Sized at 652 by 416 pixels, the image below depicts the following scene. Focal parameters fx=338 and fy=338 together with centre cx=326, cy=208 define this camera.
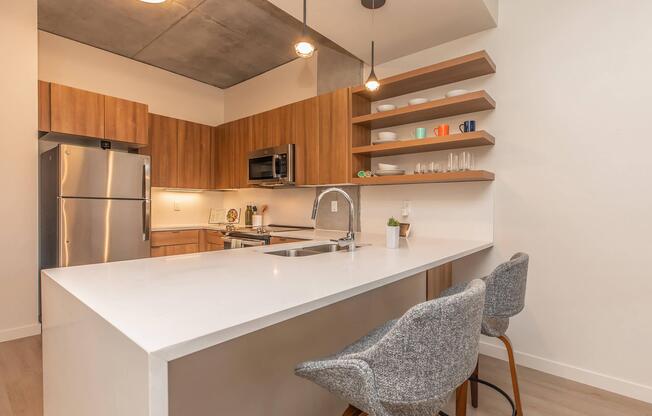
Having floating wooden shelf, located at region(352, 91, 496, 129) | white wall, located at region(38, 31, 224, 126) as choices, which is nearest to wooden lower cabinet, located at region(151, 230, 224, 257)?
white wall, located at region(38, 31, 224, 126)

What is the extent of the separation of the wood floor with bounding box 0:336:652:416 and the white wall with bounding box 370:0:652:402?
113mm

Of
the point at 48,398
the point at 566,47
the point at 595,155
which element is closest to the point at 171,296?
the point at 48,398

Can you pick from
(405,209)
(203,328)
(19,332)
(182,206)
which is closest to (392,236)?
(405,209)

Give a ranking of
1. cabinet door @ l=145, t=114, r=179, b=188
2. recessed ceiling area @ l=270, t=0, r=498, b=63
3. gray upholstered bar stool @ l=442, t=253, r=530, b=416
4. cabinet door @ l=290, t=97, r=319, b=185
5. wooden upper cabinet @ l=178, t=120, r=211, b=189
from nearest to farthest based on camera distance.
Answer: gray upholstered bar stool @ l=442, t=253, r=530, b=416
recessed ceiling area @ l=270, t=0, r=498, b=63
cabinet door @ l=290, t=97, r=319, b=185
cabinet door @ l=145, t=114, r=179, b=188
wooden upper cabinet @ l=178, t=120, r=211, b=189

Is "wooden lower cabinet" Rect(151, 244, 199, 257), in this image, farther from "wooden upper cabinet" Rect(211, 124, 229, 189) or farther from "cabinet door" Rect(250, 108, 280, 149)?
"cabinet door" Rect(250, 108, 280, 149)

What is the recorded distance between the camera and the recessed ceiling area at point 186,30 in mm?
2926

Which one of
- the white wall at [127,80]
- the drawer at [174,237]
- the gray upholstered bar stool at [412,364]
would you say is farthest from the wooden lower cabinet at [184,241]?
the gray upholstered bar stool at [412,364]

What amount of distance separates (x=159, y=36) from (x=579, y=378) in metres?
4.53

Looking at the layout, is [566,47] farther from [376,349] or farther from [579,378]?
[376,349]

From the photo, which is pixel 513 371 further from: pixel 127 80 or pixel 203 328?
pixel 127 80

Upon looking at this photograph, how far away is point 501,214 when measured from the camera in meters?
2.46

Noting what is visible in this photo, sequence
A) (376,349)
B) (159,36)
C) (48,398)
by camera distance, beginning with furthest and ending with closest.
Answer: (159,36) → (48,398) → (376,349)

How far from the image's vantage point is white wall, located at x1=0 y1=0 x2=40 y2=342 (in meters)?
2.71

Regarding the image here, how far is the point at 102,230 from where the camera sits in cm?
301
